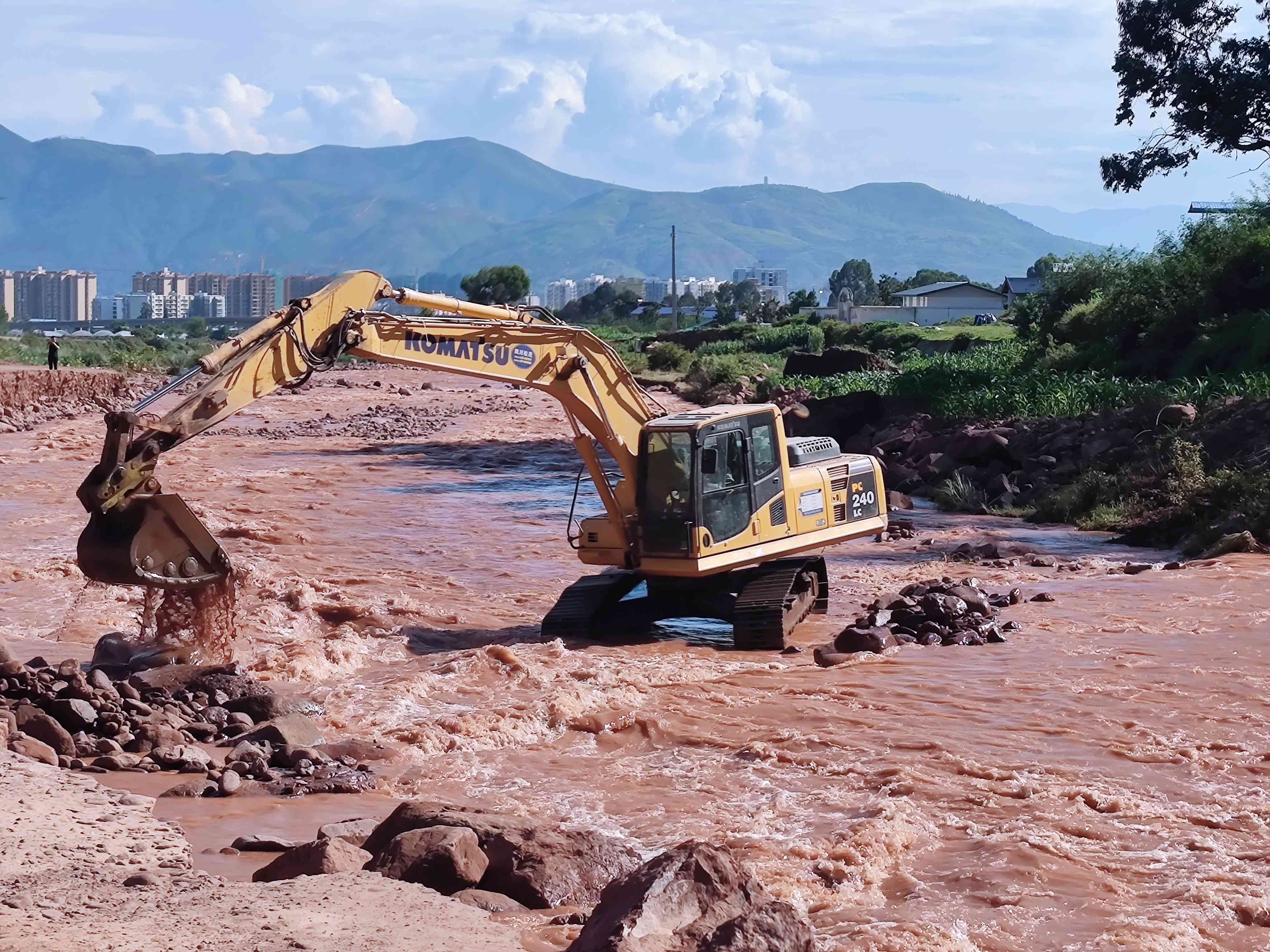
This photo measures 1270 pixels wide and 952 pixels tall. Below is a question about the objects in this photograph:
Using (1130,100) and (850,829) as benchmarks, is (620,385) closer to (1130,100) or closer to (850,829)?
(850,829)

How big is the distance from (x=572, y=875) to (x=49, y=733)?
4613 mm

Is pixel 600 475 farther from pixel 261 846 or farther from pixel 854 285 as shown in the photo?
pixel 854 285

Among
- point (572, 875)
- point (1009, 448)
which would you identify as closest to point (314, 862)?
point (572, 875)

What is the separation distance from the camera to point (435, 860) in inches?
294

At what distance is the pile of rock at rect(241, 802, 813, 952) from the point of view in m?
6.09

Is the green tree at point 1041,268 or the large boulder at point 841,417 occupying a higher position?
the green tree at point 1041,268

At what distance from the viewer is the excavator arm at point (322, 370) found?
10727 millimetres

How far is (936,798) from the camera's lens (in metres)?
10.0

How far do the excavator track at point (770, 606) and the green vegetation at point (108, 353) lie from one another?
160 ft

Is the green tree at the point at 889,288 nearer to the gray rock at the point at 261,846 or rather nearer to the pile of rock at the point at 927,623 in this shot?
the pile of rock at the point at 927,623

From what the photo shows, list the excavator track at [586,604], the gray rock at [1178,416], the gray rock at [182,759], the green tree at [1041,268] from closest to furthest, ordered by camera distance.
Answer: the gray rock at [182,759], the excavator track at [586,604], the gray rock at [1178,416], the green tree at [1041,268]

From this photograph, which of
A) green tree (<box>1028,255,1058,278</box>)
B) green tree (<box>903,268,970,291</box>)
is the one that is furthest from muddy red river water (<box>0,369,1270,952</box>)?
green tree (<box>903,268,970,291</box>)

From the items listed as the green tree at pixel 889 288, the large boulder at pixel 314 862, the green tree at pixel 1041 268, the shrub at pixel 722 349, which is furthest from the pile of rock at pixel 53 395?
the green tree at pixel 889 288

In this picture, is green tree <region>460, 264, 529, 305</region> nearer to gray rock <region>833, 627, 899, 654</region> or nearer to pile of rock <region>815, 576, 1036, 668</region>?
pile of rock <region>815, 576, 1036, 668</region>
